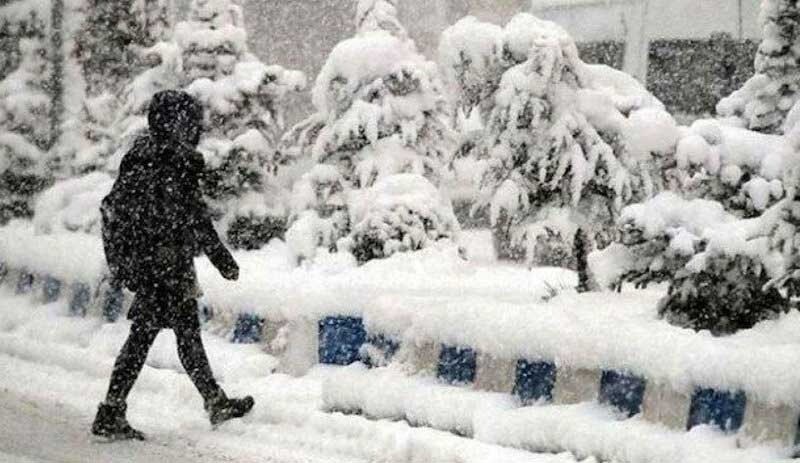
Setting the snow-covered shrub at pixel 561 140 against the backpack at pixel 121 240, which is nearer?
the backpack at pixel 121 240

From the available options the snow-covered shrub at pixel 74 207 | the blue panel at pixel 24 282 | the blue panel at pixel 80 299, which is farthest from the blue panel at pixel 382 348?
the snow-covered shrub at pixel 74 207

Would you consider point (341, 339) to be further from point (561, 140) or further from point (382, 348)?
point (561, 140)

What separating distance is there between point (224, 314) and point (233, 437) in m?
2.02

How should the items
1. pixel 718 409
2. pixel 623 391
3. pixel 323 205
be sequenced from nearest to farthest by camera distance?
pixel 718 409 → pixel 623 391 → pixel 323 205

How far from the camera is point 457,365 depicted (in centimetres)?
691

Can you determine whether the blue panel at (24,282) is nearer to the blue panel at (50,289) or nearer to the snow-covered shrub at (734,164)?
the blue panel at (50,289)

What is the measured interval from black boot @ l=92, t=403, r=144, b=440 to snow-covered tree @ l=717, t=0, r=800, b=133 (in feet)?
13.6

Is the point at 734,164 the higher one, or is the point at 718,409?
the point at 734,164

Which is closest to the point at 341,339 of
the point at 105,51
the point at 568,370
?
the point at 568,370

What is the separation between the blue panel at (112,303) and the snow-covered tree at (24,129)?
8126 mm

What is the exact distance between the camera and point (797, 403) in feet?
17.1

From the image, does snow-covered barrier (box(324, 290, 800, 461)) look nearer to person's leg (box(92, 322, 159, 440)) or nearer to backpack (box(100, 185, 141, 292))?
person's leg (box(92, 322, 159, 440))

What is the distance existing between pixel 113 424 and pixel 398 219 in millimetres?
3909

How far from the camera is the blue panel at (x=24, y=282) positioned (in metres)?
10.9
